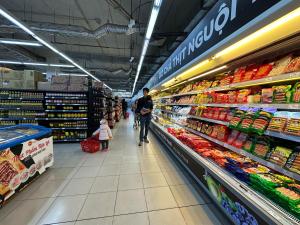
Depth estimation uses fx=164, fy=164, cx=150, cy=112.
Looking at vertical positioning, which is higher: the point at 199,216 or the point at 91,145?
the point at 91,145

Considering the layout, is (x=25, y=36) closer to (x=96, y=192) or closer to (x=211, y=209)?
(x=96, y=192)

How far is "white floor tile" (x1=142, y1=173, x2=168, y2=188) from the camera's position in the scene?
9.45 ft

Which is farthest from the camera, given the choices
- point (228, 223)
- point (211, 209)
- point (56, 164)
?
point (56, 164)

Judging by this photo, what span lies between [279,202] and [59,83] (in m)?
6.41

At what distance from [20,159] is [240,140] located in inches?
125

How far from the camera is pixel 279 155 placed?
154cm

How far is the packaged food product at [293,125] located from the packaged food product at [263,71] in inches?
22.2

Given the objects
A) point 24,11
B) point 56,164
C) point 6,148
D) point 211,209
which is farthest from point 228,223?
point 24,11

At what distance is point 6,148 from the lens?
2.25 meters

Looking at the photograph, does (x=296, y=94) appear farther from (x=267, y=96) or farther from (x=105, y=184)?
(x=105, y=184)

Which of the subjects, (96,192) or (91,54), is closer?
(96,192)

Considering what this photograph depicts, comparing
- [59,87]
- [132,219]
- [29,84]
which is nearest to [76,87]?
[59,87]

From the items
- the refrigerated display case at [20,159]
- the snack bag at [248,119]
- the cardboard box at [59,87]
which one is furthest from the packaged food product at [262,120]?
the cardboard box at [59,87]

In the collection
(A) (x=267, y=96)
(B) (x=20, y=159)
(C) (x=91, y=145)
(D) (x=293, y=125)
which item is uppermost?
(A) (x=267, y=96)
